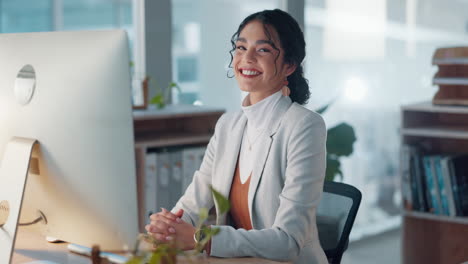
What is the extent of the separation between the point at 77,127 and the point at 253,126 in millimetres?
837

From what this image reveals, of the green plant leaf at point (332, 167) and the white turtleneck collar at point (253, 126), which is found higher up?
the white turtleneck collar at point (253, 126)

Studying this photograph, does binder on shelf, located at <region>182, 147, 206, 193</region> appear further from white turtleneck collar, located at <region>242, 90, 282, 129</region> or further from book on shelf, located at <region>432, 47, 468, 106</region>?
book on shelf, located at <region>432, 47, 468, 106</region>

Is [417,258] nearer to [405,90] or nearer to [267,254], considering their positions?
[405,90]

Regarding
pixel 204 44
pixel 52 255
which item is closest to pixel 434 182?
pixel 204 44

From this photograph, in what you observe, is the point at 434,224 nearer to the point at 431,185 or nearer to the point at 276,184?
the point at 431,185

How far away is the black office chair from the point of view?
84.7 inches

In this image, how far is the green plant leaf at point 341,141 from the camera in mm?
3656

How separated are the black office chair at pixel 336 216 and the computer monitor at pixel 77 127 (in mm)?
1063

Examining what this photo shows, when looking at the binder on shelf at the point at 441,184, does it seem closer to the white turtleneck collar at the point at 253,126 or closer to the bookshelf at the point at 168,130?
the bookshelf at the point at 168,130

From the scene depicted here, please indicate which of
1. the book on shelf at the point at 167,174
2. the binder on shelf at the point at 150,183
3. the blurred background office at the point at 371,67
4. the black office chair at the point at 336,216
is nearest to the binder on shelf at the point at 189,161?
the book on shelf at the point at 167,174

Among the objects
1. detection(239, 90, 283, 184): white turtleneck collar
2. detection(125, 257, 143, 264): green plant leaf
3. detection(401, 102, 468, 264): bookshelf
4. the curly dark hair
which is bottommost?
detection(401, 102, 468, 264): bookshelf

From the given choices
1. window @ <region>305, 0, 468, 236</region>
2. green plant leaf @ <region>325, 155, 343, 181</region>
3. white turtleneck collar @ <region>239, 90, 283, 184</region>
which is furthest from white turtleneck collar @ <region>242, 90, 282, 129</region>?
window @ <region>305, 0, 468, 236</region>

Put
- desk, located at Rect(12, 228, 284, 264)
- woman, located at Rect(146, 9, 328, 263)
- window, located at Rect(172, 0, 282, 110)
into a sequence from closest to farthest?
1. desk, located at Rect(12, 228, 284, 264)
2. woman, located at Rect(146, 9, 328, 263)
3. window, located at Rect(172, 0, 282, 110)

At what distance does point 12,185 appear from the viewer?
139 centimetres
